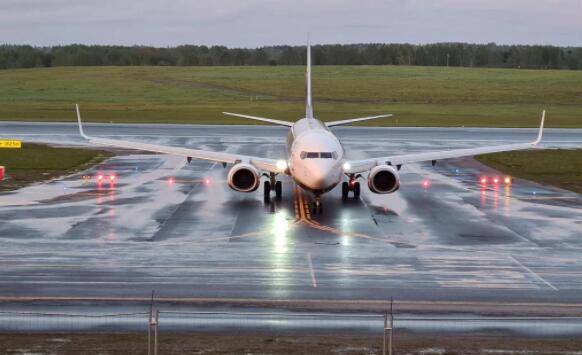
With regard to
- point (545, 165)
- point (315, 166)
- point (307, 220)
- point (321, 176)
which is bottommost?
point (545, 165)

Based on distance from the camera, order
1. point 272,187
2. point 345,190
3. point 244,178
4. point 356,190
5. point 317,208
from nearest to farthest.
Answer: point 317,208
point 244,178
point 345,190
point 356,190
point 272,187

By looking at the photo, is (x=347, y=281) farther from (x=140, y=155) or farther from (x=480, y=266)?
(x=140, y=155)

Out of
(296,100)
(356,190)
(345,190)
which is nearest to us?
(345,190)

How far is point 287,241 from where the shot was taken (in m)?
38.9

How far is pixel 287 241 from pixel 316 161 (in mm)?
6447

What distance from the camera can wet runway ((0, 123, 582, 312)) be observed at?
30.5m

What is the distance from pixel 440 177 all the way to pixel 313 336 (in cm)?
3807

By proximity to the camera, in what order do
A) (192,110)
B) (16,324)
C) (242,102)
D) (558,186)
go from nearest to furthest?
1. (16,324)
2. (558,186)
3. (192,110)
4. (242,102)

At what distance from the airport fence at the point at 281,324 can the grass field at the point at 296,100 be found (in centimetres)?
8439

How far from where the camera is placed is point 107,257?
35156 millimetres

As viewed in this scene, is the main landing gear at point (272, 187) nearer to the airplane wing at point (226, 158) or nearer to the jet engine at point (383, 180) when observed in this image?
the airplane wing at point (226, 158)

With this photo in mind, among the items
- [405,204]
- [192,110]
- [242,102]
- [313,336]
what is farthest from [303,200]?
[242,102]

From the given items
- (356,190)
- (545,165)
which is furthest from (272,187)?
(545,165)

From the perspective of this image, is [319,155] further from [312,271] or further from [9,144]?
[9,144]
